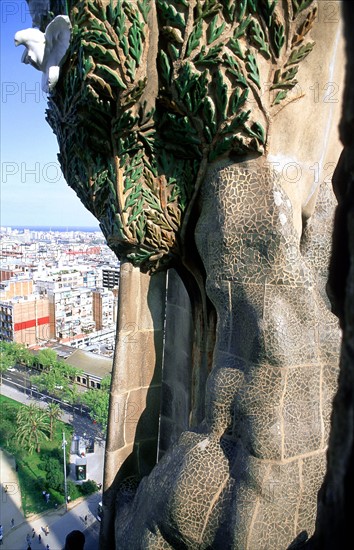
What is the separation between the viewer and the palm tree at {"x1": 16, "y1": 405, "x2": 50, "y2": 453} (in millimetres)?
22578

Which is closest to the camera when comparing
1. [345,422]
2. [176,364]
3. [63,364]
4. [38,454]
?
[345,422]

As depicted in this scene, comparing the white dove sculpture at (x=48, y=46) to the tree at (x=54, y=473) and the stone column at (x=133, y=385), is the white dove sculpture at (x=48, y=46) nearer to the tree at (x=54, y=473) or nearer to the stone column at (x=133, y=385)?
the stone column at (x=133, y=385)

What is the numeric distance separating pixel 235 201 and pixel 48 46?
1.41 meters

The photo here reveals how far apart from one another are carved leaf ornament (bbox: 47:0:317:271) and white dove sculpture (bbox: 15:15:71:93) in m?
0.06

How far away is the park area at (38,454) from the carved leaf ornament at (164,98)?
18005mm

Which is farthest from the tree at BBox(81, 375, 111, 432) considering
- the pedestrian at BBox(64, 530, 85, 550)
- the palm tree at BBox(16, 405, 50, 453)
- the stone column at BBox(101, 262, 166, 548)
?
the stone column at BBox(101, 262, 166, 548)

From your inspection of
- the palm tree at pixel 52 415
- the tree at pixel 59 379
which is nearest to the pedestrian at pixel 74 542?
the palm tree at pixel 52 415

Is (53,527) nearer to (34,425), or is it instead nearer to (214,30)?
(34,425)

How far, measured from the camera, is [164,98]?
2.50 metres

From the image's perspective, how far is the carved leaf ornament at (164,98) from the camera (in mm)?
2197

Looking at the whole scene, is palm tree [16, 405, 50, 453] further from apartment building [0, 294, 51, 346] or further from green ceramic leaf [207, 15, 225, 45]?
green ceramic leaf [207, 15, 225, 45]

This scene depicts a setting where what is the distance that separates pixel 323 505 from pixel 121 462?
2558 millimetres

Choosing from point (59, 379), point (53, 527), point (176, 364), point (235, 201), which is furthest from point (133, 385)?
point (59, 379)

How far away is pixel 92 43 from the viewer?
2.34 metres
